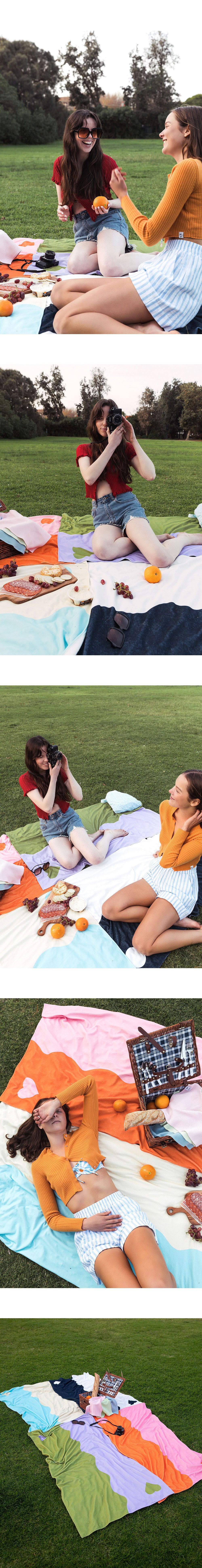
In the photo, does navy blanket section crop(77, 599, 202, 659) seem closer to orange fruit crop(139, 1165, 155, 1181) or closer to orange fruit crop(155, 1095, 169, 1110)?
orange fruit crop(155, 1095, 169, 1110)

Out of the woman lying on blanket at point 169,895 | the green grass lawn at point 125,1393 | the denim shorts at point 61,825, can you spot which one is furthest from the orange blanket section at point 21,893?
the green grass lawn at point 125,1393

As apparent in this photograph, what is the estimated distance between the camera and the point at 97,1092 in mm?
3512

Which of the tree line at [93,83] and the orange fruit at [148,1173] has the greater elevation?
the tree line at [93,83]

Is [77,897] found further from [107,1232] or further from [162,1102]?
[107,1232]

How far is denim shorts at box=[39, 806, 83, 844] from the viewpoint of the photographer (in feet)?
12.3

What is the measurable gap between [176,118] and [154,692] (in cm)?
374

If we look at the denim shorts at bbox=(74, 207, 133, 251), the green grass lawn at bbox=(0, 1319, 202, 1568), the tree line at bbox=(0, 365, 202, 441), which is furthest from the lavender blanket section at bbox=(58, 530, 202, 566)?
the green grass lawn at bbox=(0, 1319, 202, 1568)

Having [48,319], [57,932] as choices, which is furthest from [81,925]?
[48,319]

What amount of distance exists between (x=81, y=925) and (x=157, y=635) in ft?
4.24

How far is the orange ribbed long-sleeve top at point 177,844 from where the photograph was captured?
136 inches

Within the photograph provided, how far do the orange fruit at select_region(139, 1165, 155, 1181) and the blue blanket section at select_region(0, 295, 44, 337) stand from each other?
3.06m

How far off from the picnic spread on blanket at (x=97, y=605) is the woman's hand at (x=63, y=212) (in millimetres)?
1123

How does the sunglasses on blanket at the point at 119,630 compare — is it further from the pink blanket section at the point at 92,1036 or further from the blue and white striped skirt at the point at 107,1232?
the blue and white striped skirt at the point at 107,1232

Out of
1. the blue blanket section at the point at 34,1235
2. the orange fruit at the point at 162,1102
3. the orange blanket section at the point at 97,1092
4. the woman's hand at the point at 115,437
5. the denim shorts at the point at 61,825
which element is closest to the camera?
the blue blanket section at the point at 34,1235
